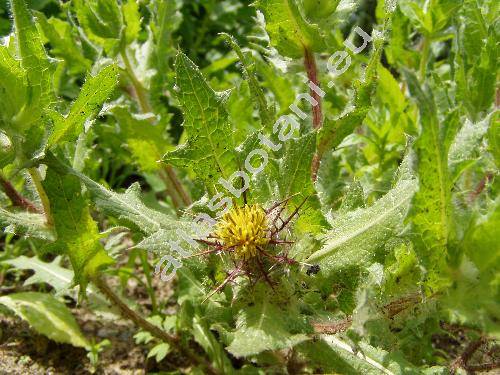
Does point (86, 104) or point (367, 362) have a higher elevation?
point (86, 104)

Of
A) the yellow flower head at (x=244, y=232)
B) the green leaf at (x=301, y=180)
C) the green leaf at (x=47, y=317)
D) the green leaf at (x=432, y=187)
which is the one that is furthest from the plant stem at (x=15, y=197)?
the green leaf at (x=432, y=187)

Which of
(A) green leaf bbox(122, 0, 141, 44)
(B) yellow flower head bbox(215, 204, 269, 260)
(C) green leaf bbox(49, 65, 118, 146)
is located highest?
(A) green leaf bbox(122, 0, 141, 44)

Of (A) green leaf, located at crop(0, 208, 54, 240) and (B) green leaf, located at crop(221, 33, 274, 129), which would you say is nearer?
(A) green leaf, located at crop(0, 208, 54, 240)

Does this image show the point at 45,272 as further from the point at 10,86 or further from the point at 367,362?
the point at 367,362

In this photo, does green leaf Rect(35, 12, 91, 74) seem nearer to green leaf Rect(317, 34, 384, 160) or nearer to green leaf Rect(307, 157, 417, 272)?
green leaf Rect(317, 34, 384, 160)

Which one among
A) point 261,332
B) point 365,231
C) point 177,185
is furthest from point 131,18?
point 261,332

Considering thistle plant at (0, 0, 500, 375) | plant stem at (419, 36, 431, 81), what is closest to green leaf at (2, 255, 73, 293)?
thistle plant at (0, 0, 500, 375)

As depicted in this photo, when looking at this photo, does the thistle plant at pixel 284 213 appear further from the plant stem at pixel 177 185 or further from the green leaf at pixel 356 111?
the plant stem at pixel 177 185
